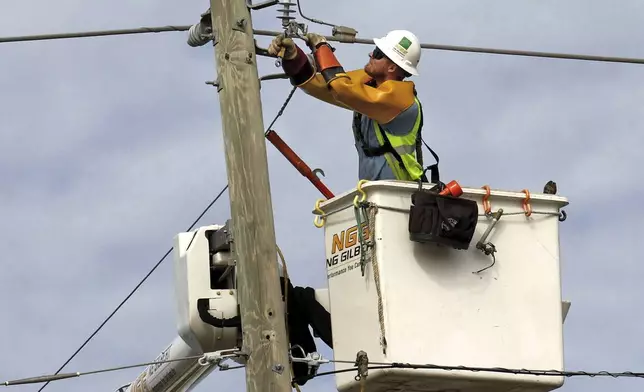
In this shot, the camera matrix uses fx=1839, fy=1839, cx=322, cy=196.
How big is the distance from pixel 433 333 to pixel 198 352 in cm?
145

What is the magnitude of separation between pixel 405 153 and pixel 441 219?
0.76m

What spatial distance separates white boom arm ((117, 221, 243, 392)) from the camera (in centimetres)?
1002

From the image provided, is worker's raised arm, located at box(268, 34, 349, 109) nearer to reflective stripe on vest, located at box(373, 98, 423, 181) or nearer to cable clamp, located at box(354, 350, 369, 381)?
reflective stripe on vest, located at box(373, 98, 423, 181)

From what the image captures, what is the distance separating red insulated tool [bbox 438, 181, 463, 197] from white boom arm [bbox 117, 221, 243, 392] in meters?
1.17

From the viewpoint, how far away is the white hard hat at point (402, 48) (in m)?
10.6

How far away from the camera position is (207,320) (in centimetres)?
997

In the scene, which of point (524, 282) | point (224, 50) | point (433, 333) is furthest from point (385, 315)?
point (224, 50)

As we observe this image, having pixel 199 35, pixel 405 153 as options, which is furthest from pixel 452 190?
pixel 199 35

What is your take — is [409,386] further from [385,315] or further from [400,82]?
[400,82]

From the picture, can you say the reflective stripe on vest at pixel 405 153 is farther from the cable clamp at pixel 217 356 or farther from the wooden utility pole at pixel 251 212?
the cable clamp at pixel 217 356

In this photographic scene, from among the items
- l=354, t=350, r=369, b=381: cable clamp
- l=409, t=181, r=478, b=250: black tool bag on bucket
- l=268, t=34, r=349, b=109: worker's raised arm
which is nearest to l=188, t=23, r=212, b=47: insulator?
l=268, t=34, r=349, b=109: worker's raised arm

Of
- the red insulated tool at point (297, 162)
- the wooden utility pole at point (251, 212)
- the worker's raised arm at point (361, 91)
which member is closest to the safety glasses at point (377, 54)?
the worker's raised arm at point (361, 91)

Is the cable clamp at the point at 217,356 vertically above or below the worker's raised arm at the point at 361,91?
below

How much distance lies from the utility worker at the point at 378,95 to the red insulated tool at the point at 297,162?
0.27 meters
